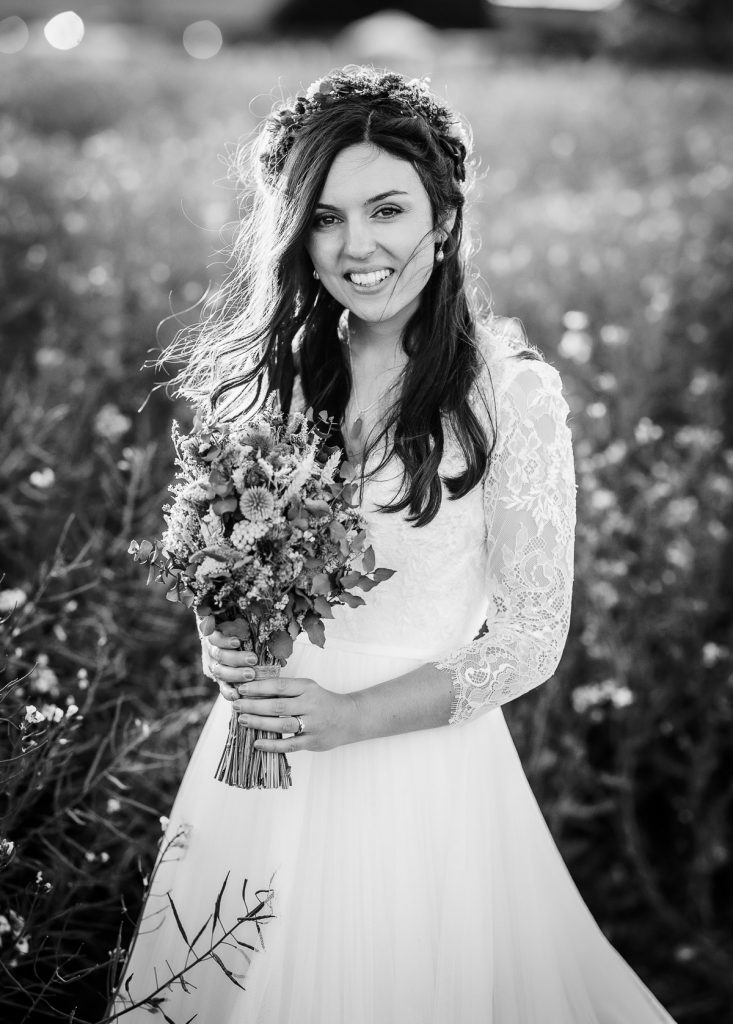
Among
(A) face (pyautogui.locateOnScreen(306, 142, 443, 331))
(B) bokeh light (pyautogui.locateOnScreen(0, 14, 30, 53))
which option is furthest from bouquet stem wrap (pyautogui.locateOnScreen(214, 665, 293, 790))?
(B) bokeh light (pyautogui.locateOnScreen(0, 14, 30, 53))

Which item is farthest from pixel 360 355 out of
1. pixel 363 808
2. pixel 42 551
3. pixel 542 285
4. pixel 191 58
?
pixel 191 58

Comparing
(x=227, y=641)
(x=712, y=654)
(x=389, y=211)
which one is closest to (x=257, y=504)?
(x=227, y=641)

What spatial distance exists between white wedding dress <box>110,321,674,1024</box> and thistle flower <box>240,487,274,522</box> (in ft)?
1.51

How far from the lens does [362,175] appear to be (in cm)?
193

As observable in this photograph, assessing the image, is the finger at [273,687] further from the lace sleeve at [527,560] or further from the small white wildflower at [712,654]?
the small white wildflower at [712,654]

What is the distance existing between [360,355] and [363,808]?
3.18 feet

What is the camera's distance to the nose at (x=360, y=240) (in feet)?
6.33

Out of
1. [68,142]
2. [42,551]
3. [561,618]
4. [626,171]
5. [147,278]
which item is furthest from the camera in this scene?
[626,171]

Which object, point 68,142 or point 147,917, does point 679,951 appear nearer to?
point 147,917

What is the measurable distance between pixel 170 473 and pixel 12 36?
1252 cm

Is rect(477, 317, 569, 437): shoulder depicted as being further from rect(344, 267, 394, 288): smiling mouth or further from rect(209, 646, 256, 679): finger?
rect(209, 646, 256, 679): finger

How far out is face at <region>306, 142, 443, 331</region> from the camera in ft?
6.36

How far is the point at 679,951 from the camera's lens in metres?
3.49

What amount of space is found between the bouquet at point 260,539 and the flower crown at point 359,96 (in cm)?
69
